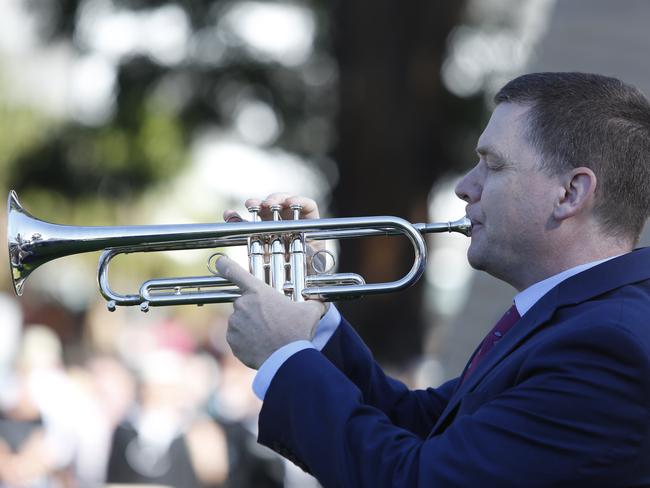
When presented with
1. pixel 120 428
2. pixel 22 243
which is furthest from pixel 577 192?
pixel 120 428

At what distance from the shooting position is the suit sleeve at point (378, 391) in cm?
359

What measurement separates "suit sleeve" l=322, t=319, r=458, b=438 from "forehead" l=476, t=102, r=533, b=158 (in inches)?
30.2

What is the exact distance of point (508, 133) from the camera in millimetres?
3197

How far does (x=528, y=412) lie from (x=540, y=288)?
517mm

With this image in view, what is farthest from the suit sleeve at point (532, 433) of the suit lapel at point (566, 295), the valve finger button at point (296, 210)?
the valve finger button at point (296, 210)

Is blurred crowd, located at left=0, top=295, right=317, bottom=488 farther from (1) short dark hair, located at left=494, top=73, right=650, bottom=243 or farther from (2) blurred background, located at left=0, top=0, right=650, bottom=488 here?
(1) short dark hair, located at left=494, top=73, right=650, bottom=243

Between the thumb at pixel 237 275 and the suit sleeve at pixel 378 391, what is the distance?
492mm

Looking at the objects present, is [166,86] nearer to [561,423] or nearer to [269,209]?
[269,209]

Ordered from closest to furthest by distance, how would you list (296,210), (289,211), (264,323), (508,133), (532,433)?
(532,433) → (264,323) → (508,133) → (296,210) → (289,211)

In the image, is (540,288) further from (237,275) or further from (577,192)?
(237,275)

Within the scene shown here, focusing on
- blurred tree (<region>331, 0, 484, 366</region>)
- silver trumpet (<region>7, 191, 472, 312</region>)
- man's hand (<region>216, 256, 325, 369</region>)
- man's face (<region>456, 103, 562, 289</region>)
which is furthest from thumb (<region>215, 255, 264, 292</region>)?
blurred tree (<region>331, 0, 484, 366</region>)

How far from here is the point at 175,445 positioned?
8.95 metres

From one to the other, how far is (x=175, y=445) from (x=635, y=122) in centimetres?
641

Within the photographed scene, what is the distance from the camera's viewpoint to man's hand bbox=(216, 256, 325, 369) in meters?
3.06
